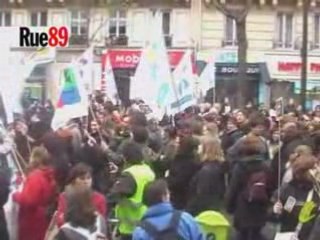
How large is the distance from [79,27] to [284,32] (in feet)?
28.2

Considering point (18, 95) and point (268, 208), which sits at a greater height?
point (18, 95)

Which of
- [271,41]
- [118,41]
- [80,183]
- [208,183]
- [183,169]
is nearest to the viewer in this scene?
[80,183]

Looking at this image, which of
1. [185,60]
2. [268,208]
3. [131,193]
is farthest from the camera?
[185,60]

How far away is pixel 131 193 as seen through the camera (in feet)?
36.5

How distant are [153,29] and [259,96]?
16.5 ft

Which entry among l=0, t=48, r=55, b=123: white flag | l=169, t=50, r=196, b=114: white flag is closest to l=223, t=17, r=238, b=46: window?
l=169, t=50, r=196, b=114: white flag

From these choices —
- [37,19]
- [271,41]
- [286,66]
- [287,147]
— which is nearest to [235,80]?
[286,66]

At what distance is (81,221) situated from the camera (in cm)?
873

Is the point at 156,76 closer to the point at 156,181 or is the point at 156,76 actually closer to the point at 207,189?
the point at 207,189

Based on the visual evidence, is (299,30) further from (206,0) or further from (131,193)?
(131,193)

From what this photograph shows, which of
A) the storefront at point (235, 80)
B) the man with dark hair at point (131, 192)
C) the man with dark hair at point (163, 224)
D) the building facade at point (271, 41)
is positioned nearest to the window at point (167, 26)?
the building facade at point (271, 41)

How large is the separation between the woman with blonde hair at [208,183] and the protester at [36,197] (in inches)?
67.8

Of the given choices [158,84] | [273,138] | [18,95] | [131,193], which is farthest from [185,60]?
[131,193]

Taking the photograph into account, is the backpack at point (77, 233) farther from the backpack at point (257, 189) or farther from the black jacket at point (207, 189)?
the backpack at point (257, 189)
